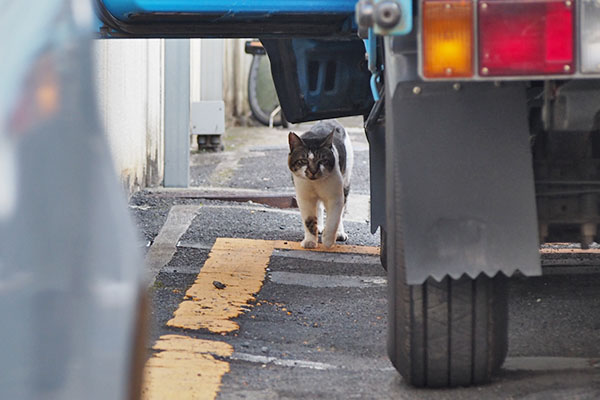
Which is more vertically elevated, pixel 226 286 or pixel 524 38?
pixel 524 38

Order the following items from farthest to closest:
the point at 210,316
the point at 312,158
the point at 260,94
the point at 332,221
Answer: the point at 260,94 → the point at 312,158 → the point at 332,221 → the point at 210,316

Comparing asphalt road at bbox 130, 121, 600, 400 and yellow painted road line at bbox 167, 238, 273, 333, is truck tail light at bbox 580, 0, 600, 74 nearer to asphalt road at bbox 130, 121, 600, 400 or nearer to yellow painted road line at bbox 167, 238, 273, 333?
asphalt road at bbox 130, 121, 600, 400

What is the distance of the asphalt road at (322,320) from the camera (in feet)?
10.4

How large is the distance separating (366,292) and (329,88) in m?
1.12

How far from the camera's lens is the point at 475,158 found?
8.55 ft

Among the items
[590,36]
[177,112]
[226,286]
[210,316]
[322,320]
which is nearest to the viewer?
[590,36]

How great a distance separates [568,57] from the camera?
93.0 inches

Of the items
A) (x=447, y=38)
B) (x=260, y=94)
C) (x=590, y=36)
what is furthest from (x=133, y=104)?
(x=260, y=94)

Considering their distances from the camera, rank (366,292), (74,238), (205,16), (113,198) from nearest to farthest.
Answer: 1. (74,238)
2. (113,198)
3. (205,16)
4. (366,292)

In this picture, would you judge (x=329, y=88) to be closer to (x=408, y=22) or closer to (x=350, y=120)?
(x=408, y=22)

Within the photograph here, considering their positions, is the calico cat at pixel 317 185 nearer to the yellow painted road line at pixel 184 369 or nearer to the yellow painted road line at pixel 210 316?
the yellow painted road line at pixel 210 316

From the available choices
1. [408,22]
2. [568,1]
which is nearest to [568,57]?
[568,1]

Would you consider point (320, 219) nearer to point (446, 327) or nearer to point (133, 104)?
point (133, 104)

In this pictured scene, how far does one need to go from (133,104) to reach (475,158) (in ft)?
18.2
